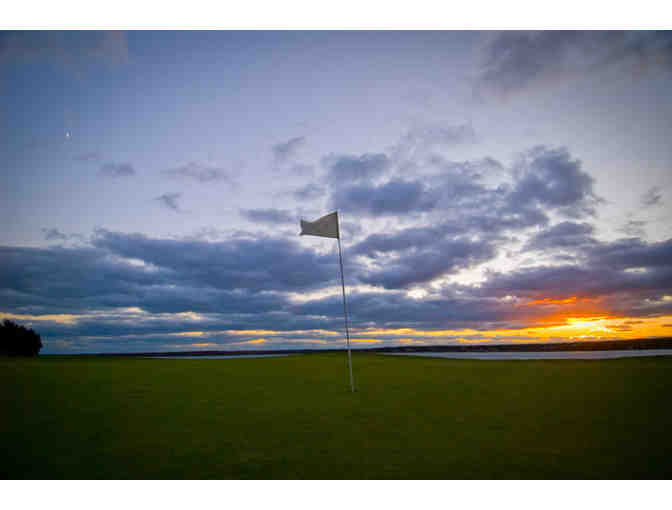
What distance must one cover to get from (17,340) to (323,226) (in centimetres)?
5744

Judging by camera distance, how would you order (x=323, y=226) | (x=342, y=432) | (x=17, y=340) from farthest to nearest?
(x=17, y=340) < (x=323, y=226) < (x=342, y=432)

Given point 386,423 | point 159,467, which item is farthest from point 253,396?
point 159,467

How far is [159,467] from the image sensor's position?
20.7 feet

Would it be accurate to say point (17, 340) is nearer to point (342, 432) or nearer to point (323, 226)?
point (323, 226)

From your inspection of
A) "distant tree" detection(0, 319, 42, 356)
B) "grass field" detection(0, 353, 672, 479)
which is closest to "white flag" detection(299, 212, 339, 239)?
"grass field" detection(0, 353, 672, 479)

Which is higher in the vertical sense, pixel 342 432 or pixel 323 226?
pixel 323 226

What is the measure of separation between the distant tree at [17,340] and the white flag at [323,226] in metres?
56.8

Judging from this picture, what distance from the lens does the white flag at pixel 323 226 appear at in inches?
522

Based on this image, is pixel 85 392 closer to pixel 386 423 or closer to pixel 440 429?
pixel 386 423

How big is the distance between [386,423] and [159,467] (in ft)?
15.4

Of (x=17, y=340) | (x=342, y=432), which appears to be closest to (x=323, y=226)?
(x=342, y=432)

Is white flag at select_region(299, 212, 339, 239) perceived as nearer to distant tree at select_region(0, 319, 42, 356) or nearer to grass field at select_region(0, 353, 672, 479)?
grass field at select_region(0, 353, 672, 479)

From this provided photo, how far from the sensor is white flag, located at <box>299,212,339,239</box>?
1325 cm

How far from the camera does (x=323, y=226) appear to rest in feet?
43.9
